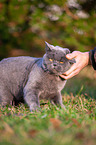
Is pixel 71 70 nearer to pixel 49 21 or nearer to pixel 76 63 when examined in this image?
pixel 76 63

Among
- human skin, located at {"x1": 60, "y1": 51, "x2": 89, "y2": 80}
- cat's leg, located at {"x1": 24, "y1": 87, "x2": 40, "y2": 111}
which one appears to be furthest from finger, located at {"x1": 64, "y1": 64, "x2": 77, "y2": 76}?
cat's leg, located at {"x1": 24, "y1": 87, "x2": 40, "y2": 111}

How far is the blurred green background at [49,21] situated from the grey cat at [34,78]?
255 centimetres

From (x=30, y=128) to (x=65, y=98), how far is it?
1.36m

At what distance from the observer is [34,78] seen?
6.63ft

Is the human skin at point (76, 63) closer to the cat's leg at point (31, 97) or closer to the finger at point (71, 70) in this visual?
the finger at point (71, 70)

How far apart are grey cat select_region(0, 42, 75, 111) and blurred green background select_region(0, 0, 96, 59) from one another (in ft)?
8.37

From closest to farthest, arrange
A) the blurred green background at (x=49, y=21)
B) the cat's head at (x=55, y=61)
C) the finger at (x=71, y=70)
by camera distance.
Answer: the cat's head at (x=55, y=61)
the finger at (x=71, y=70)
the blurred green background at (x=49, y=21)

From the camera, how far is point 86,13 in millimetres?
4898

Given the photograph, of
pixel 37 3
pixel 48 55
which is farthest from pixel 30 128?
pixel 37 3

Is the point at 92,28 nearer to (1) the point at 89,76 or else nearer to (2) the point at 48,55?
(1) the point at 89,76

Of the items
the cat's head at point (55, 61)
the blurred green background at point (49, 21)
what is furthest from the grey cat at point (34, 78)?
the blurred green background at point (49, 21)

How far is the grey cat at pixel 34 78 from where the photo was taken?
1911 millimetres

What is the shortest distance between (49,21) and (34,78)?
3.37 metres

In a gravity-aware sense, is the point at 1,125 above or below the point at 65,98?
above
